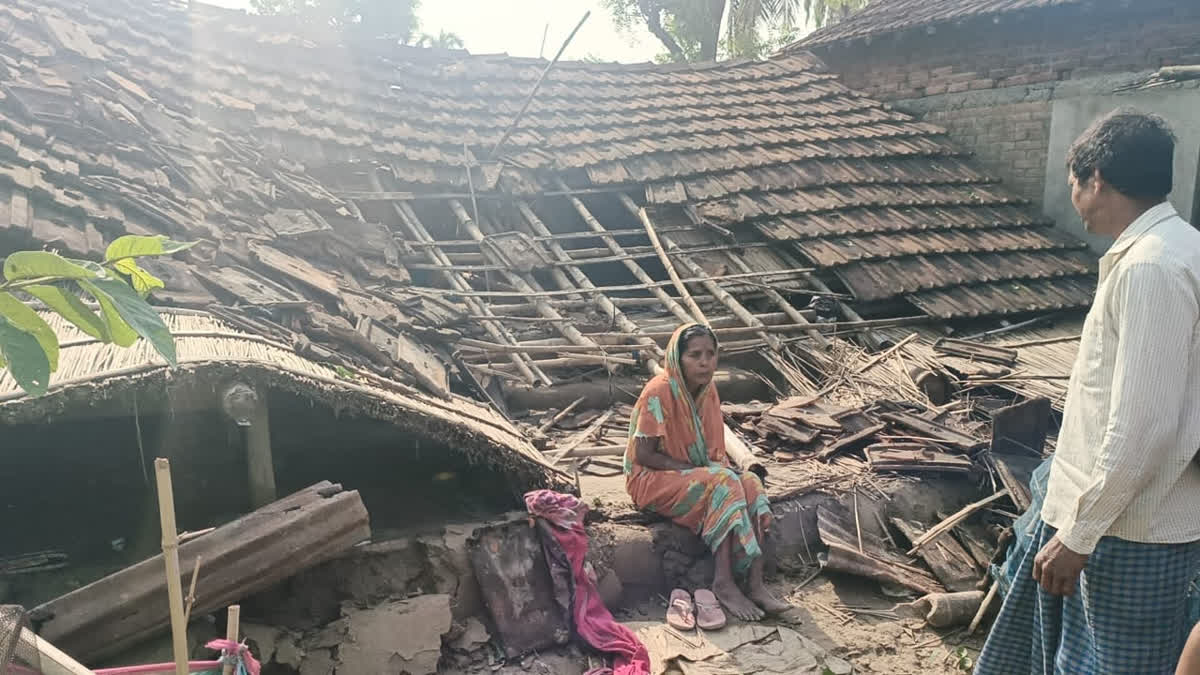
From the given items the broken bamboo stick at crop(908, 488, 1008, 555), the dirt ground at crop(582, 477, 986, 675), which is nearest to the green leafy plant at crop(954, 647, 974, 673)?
the dirt ground at crop(582, 477, 986, 675)

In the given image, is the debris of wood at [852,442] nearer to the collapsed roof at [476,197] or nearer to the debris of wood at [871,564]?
the debris of wood at [871,564]

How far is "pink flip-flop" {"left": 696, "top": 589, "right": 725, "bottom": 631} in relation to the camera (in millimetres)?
4047

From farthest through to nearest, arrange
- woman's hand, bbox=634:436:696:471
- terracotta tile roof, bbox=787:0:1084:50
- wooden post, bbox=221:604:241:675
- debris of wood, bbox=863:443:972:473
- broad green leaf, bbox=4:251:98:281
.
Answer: terracotta tile roof, bbox=787:0:1084:50
debris of wood, bbox=863:443:972:473
woman's hand, bbox=634:436:696:471
wooden post, bbox=221:604:241:675
broad green leaf, bbox=4:251:98:281

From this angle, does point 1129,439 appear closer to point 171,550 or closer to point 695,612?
point 171,550

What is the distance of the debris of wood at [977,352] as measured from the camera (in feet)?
21.2

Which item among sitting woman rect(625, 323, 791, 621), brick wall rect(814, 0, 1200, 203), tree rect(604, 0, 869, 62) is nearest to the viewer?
sitting woman rect(625, 323, 791, 621)

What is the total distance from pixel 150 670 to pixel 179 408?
223 centimetres

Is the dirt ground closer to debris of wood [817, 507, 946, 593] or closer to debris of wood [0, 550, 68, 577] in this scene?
debris of wood [817, 507, 946, 593]

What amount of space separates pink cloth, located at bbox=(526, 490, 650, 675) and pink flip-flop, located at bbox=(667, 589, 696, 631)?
9.6 inches

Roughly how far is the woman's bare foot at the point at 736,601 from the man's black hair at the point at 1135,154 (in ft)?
8.66

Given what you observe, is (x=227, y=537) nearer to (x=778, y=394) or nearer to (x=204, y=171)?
(x=204, y=171)

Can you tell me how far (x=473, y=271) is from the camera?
6.85m

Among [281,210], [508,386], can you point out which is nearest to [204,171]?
[281,210]

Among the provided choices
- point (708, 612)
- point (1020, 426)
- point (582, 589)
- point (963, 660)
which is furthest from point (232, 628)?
point (1020, 426)
